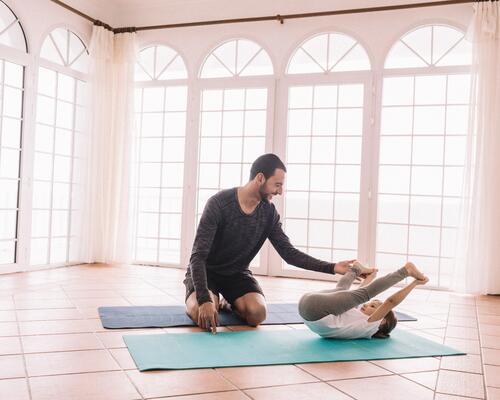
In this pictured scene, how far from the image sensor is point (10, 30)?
5137mm

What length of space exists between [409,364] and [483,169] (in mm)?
2894

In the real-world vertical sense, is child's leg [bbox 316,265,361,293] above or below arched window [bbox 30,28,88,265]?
below

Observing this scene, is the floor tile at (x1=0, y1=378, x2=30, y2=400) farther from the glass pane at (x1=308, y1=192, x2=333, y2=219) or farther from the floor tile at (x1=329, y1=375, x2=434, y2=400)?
the glass pane at (x1=308, y1=192, x2=333, y2=219)

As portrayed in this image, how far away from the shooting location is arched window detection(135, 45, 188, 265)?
6.19 meters

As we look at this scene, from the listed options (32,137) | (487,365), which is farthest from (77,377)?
(32,137)

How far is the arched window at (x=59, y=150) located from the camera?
5586 millimetres

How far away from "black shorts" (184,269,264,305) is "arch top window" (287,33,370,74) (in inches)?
116

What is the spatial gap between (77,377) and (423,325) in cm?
229

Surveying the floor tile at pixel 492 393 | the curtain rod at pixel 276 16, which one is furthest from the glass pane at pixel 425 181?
the floor tile at pixel 492 393

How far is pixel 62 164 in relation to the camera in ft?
19.4

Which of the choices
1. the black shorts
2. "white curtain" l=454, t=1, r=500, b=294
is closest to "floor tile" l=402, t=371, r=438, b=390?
the black shorts

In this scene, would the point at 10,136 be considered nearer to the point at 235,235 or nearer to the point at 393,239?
the point at 235,235

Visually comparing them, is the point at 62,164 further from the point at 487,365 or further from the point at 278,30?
the point at 487,365

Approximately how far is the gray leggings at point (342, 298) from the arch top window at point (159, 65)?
13.1ft
